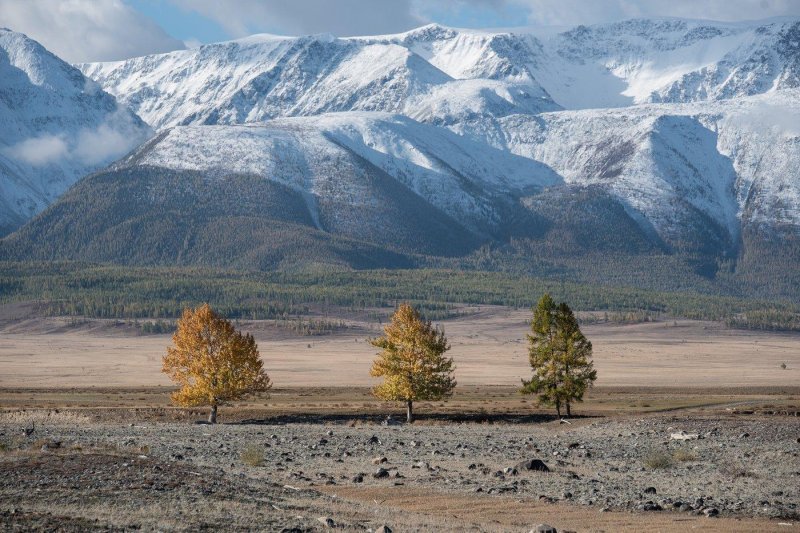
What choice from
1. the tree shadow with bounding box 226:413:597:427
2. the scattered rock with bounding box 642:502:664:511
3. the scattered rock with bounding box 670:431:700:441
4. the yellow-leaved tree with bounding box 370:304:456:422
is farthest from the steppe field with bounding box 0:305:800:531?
the yellow-leaved tree with bounding box 370:304:456:422

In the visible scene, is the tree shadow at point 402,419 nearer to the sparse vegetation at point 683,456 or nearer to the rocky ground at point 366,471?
the rocky ground at point 366,471

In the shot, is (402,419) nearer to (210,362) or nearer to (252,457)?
(210,362)

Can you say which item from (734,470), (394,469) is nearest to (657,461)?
(734,470)

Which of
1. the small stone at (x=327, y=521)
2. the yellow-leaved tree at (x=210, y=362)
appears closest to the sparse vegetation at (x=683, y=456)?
the small stone at (x=327, y=521)

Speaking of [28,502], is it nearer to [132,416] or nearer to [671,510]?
[671,510]

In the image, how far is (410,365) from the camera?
8650cm

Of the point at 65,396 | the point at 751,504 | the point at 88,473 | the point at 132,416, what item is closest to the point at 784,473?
the point at 751,504

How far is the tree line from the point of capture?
268 feet

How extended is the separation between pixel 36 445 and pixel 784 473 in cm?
3029

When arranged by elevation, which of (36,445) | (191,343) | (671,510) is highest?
(191,343)

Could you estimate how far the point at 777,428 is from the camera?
210 feet

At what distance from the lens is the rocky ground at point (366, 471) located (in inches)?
1314

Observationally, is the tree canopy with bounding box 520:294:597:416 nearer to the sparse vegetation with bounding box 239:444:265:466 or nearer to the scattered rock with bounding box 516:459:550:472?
the scattered rock with bounding box 516:459:550:472

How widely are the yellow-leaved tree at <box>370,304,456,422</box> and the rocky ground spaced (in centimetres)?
1189
